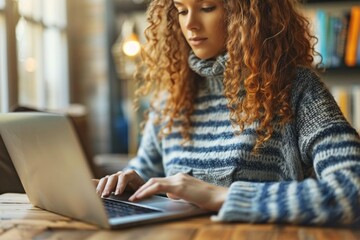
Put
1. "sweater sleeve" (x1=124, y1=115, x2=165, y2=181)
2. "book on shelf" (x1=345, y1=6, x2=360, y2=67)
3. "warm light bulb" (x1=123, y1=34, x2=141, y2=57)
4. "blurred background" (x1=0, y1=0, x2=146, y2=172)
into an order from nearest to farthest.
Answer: "sweater sleeve" (x1=124, y1=115, x2=165, y2=181), "book on shelf" (x1=345, y1=6, x2=360, y2=67), "warm light bulb" (x1=123, y1=34, x2=141, y2=57), "blurred background" (x1=0, y1=0, x2=146, y2=172)

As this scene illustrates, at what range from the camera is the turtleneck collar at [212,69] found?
155 cm

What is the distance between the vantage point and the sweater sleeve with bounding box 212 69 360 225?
1.05 meters

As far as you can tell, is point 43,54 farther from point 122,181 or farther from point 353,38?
point 122,181

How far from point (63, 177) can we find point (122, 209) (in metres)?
0.16

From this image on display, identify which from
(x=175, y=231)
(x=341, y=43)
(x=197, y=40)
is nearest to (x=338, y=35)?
(x=341, y=43)

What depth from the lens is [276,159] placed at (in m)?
1.50

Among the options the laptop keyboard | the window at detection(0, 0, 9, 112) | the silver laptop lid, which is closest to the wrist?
the laptop keyboard

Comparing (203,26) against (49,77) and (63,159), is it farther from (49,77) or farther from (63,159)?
(49,77)

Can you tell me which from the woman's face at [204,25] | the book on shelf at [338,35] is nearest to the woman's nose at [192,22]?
the woman's face at [204,25]

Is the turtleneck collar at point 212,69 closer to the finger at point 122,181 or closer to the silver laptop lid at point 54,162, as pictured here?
the finger at point 122,181

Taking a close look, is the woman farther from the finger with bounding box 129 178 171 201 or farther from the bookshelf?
the bookshelf

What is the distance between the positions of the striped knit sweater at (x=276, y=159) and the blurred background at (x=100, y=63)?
1.44 meters

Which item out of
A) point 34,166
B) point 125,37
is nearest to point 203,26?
point 34,166

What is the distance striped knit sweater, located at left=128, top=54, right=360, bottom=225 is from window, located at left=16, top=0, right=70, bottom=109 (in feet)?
4.30
